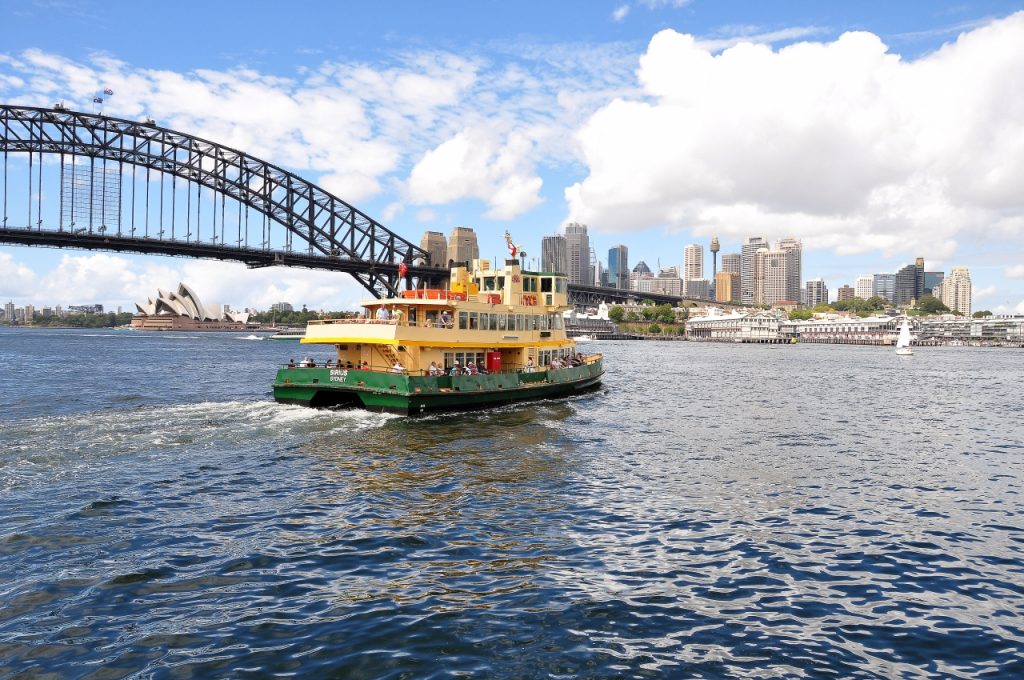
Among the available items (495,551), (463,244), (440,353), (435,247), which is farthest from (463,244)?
(495,551)

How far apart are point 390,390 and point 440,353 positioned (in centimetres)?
442

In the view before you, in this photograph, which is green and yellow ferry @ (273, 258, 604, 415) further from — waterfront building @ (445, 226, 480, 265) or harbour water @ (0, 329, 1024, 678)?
waterfront building @ (445, 226, 480, 265)

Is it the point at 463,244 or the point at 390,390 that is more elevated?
the point at 463,244

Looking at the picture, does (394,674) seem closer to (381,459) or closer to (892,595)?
(892,595)

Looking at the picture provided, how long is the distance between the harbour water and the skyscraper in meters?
117

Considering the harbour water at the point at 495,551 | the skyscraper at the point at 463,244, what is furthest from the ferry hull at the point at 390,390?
the skyscraper at the point at 463,244

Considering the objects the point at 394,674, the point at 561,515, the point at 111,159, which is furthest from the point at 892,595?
the point at 111,159

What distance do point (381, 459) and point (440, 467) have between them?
7.13 feet

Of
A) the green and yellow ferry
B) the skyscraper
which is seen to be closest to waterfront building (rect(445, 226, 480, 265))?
the skyscraper

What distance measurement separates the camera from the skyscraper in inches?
5700

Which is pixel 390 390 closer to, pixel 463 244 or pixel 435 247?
pixel 463 244

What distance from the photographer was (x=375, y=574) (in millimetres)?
12844

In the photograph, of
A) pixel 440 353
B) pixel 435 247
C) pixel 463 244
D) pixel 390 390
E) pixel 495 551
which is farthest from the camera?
pixel 435 247

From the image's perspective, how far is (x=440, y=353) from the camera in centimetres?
3438
